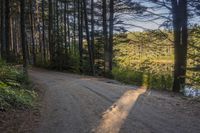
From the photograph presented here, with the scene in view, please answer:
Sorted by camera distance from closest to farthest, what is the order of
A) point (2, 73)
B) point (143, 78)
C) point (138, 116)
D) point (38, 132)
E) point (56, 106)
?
point (38, 132) < point (138, 116) < point (56, 106) < point (2, 73) < point (143, 78)

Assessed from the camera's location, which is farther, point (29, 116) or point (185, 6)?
point (185, 6)

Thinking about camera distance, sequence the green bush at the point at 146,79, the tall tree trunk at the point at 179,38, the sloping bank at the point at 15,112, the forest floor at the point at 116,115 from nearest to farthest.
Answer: the forest floor at the point at 116,115
the sloping bank at the point at 15,112
the tall tree trunk at the point at 179,38
the green bush at the point at 146,79

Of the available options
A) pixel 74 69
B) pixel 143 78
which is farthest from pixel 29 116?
pixel 74 69

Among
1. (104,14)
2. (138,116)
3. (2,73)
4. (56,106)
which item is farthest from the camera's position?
(104,14)

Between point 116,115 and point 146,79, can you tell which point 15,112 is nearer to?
point 116,115

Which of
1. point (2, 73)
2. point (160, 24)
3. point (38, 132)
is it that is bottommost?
point (38, 132)

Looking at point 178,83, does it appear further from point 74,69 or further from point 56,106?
point 74,69

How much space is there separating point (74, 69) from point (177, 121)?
852 inches

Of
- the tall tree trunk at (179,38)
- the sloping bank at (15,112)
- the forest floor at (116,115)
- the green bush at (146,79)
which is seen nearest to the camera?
the forest floor at (116,115)

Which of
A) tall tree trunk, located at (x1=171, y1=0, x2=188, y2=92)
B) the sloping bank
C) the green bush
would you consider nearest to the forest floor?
the sloping bank

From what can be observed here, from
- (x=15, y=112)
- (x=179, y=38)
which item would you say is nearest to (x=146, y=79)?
(x=179, y=38)

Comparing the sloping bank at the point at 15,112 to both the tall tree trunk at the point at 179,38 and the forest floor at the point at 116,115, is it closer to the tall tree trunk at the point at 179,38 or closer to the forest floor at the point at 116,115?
the forest floor at the point at 116,115

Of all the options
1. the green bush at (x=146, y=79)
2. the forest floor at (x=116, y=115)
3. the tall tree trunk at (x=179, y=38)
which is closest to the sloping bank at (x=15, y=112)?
the forest floor at (x=116, y=115)

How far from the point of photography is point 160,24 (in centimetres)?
1553
